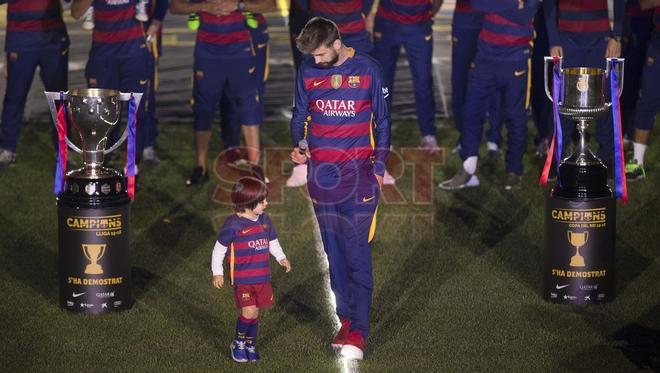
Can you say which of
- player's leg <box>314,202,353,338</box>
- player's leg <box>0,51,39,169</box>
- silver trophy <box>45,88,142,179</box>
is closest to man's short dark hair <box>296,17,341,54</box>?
player's leg <box>314,202,353,338</box>

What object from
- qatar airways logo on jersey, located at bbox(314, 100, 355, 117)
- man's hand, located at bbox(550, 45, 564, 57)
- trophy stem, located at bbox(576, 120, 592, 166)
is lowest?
man's hand, located at bbox(550, 45, 564, 57)

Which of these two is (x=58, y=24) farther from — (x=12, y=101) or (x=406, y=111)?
(x=406, y=111)

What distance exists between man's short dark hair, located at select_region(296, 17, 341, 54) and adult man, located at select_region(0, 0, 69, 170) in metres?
5.94

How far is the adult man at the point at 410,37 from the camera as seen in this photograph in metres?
13.7

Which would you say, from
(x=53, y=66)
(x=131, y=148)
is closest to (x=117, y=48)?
(x=53, y=66)

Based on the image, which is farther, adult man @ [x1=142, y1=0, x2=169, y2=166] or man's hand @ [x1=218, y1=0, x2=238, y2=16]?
adult man @ [x1=142, y1=0, x2=169, y2=166]

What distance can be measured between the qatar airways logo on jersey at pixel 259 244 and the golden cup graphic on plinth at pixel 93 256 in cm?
143

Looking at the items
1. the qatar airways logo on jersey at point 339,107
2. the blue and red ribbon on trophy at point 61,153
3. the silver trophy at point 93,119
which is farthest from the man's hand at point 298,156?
the blue and red ribbon on trophy at point 61,153

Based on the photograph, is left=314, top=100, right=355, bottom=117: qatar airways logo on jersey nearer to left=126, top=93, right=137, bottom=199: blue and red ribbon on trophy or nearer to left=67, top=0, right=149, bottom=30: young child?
left=126, top=93, right=137, bottom=199: blue and red ribbon on trophy

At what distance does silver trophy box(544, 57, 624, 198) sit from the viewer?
9.48 meters

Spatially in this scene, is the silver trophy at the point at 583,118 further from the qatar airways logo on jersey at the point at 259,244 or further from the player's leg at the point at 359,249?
the qatar airways logo on jersey at the point at 259,244

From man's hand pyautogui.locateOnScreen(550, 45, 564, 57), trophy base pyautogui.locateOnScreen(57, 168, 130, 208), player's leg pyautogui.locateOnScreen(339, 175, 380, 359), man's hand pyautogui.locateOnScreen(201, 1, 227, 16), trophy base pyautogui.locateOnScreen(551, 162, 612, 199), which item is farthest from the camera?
man's hand pyautogui.locateOnScreen(201, 1, 227, 16)

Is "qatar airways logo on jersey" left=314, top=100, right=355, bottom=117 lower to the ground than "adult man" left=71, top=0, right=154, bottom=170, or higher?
higher

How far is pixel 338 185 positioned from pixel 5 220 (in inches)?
174
